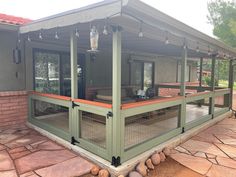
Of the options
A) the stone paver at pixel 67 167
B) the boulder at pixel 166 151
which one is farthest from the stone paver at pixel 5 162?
the boulder at pixel 166 151

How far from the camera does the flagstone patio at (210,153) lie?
3.50m

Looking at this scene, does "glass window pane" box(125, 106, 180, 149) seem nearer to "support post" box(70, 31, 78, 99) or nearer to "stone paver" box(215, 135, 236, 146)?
"stone paver" box(215, 135, 236, 146)

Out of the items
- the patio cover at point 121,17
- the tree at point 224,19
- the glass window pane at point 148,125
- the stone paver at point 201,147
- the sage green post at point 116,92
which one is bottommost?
the stone paver at point 201,147

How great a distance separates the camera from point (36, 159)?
3549 mm

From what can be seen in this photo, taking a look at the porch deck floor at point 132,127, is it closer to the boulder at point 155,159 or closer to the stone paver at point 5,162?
the boulder at point 155,159

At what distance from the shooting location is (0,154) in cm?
372

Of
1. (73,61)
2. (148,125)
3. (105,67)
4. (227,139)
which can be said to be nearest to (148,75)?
(105,67)

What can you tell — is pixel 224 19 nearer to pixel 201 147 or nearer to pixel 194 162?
pixel 201 147

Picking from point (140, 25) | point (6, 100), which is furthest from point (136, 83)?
point (140, 25)

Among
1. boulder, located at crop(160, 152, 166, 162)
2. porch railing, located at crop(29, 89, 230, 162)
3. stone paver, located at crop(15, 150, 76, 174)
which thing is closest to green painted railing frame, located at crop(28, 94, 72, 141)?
porch railing, located at crop(29, 89, 230, 162)

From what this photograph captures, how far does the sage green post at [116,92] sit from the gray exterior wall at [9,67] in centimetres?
327

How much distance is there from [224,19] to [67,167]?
14942 millimetres

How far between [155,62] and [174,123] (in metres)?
5.34

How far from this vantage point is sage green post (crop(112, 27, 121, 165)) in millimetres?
3010
